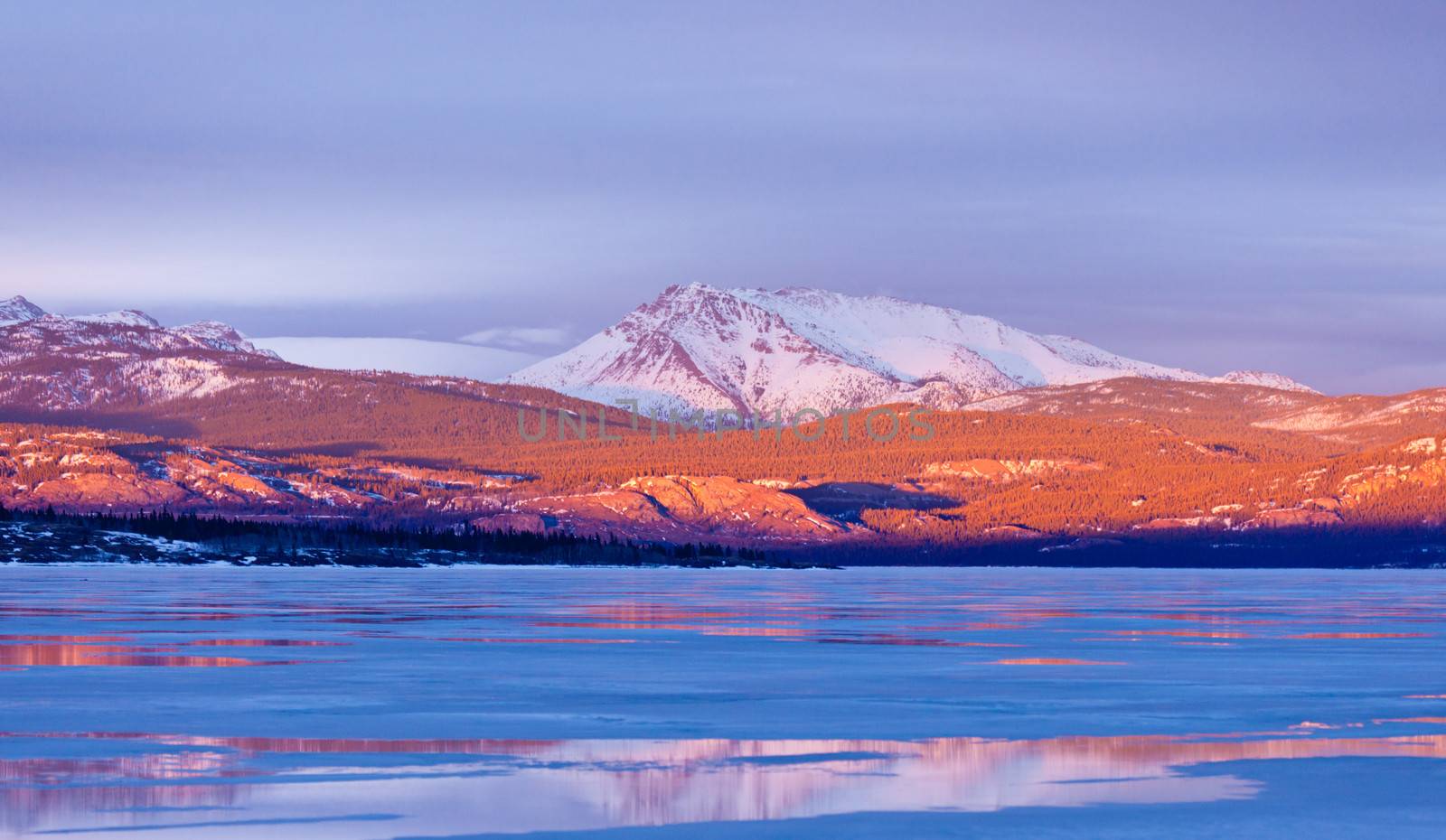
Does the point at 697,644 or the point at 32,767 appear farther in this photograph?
the point at 697,644

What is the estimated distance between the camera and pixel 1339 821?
834 inches

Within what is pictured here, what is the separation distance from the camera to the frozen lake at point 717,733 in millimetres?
21375

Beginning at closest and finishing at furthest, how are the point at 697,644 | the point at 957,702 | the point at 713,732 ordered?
the point at 713,732 → the point at 957,702 → the point at 697,644

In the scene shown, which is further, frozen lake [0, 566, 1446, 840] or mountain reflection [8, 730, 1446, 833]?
mountain reflection [8, 730, 1446, 833]

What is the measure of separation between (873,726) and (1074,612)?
47219mm

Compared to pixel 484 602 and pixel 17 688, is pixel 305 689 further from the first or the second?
pixel 484 602

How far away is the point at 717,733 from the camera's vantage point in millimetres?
28438

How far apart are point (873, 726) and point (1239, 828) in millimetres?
9383

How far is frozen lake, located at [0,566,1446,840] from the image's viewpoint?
21.4 m

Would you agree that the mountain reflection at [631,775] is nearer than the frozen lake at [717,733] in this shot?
No

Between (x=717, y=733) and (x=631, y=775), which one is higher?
(x=717, y=733)

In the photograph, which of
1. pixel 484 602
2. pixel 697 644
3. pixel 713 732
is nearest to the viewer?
pixel 713 732

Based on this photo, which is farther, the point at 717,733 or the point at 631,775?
the point at 717,733

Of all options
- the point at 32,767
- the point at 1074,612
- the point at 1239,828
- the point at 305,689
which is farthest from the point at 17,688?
the point at 1074,612
